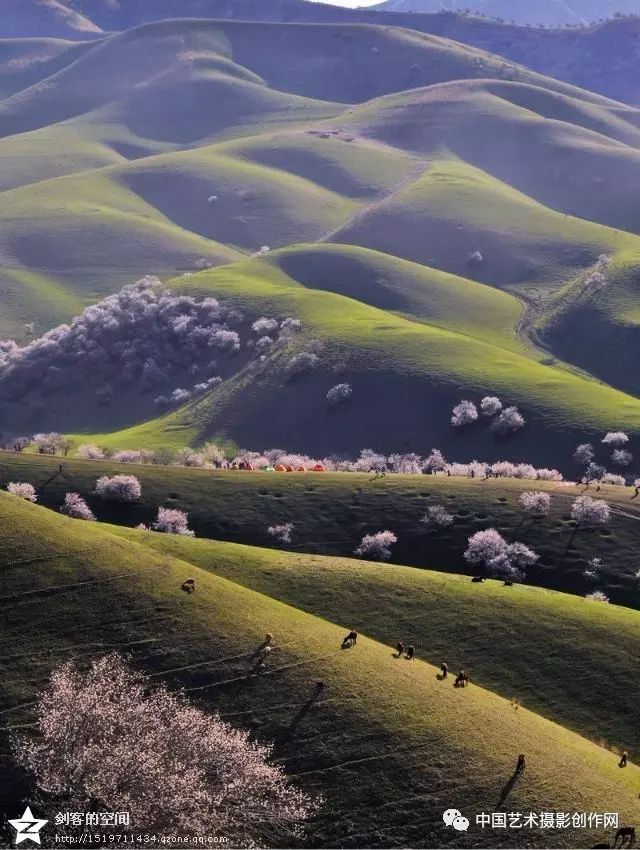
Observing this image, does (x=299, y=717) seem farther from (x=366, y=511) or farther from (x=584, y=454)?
(x=584, y=454)

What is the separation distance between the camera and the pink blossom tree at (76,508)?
4311 inches

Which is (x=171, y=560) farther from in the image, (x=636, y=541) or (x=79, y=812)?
(x=636, y=541)

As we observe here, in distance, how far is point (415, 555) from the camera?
111312 millimetres

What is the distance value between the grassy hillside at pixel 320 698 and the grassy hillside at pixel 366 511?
2854 centimetres

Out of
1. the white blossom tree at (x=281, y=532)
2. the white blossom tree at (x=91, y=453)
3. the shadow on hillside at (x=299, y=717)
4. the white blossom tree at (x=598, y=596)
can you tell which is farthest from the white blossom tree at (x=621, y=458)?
the shadow on hillside at (x=299, y=717)

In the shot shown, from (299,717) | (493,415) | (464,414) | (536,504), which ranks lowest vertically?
(299,717)

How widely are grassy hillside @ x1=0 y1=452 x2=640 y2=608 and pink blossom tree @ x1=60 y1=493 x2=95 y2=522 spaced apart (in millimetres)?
1309

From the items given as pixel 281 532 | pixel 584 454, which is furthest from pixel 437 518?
pixel 584 454

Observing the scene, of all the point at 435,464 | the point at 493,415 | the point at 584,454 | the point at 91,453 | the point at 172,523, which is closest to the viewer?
the point at 172,523

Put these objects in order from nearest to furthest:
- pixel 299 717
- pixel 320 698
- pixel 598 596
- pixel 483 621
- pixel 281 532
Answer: pixel 299 717 < pixel 320 698 < pixel 483 621 < pixel 598 596 < pixel 281 532

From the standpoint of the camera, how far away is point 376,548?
110375 mm

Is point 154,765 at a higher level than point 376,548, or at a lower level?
lower

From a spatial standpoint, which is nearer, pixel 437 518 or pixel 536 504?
pixel 437 518

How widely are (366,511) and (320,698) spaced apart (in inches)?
1974
